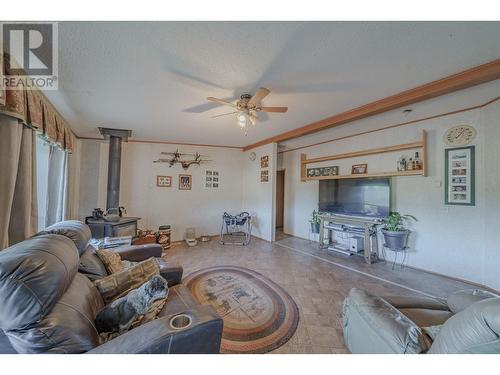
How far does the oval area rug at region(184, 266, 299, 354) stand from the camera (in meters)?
1.61

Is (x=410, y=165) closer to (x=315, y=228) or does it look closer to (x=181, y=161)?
(x=315, y=228)

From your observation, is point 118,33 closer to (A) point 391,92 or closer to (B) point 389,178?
(A) point 391,92

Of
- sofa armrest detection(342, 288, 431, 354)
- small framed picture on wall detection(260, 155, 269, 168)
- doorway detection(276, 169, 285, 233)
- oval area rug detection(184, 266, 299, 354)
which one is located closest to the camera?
sofa armrest detection(342, 288, 431, 354)

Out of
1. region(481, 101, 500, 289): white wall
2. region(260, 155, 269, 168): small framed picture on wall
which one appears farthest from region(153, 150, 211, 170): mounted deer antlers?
region(481, 101, 500, 289): white wall

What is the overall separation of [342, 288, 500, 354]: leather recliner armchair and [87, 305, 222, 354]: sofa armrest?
0.93 meters

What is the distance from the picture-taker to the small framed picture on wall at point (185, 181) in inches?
197

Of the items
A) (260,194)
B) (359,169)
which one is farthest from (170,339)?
(260,194)

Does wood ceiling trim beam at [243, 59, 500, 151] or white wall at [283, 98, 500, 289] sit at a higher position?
wood ceiling trim beam at [243, 59, 500, 151]

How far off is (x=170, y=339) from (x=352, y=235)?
371cm

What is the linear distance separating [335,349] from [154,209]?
4521 millimetres

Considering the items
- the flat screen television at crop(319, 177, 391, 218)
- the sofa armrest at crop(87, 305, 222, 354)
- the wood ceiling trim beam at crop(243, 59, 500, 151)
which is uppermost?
the wood ceiling trim beam at crop(243, 59, 500, 151)

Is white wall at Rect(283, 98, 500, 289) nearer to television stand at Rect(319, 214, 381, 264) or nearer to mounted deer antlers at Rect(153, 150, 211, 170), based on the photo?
television stand at Rect(319, 214, 381, 264)

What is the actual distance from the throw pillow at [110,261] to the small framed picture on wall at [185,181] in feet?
10.8
